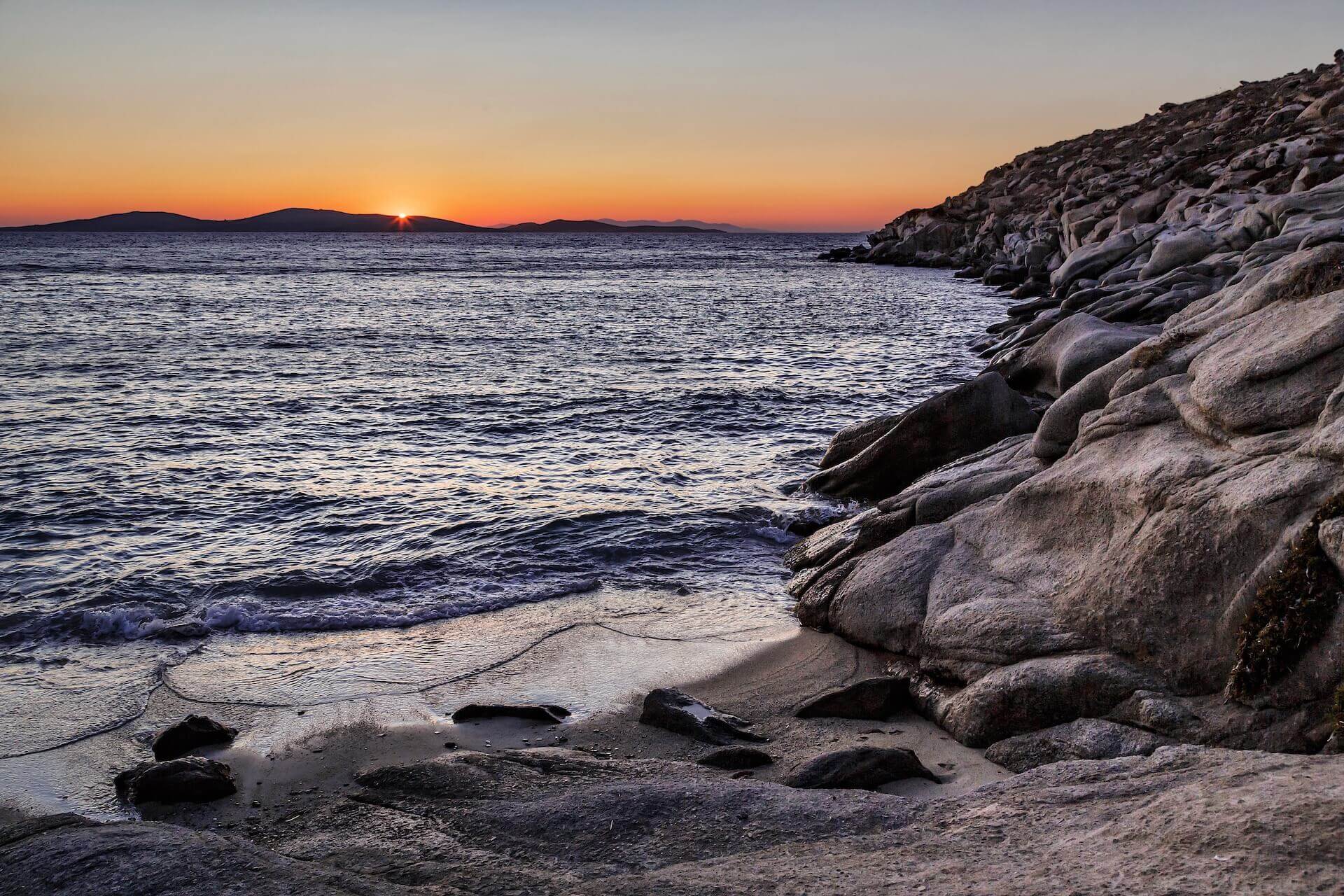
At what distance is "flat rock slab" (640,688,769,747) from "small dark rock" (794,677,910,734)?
0.72 m

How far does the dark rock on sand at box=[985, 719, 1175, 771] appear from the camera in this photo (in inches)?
300

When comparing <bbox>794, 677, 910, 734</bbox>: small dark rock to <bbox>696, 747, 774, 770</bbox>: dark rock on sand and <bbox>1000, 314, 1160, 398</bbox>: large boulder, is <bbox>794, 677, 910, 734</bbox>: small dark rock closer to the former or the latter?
<bbox>696, 747, 774, 770</bbox>: dark rock on sand

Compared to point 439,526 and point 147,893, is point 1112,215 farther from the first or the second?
point 147,893

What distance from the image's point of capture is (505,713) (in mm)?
9648

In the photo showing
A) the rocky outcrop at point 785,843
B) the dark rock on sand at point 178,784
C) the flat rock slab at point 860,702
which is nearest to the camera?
the rocky outcrop at point 785,843

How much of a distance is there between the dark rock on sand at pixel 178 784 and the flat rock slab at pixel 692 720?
3.86 metres

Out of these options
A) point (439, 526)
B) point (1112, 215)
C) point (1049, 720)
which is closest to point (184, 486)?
point (439, 526)

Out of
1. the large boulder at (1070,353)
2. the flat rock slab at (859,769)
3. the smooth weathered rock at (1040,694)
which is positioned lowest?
the flat rock slab at (859,769)

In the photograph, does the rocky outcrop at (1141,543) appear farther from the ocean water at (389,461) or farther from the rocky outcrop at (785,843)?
the ocean water at (389,461)

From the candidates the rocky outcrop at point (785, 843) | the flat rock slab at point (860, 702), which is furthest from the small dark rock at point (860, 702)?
the rocky outcrop at point (785, 843)

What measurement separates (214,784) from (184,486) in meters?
12.4

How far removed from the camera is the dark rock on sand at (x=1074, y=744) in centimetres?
762

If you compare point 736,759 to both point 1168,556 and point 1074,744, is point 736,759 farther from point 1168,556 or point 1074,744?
point 1168,556

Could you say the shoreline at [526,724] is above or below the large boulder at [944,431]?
below
